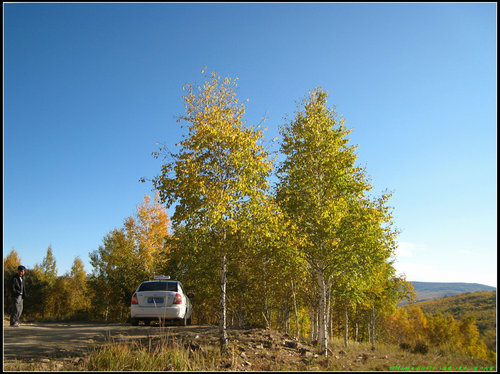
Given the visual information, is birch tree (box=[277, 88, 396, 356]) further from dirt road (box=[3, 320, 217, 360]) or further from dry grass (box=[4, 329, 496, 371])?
dirt road (box=[3, 320, 217, 360])

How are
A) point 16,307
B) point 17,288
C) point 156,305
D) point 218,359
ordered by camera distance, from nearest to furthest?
point 218,359, point 17,288, point 16,307, point 156,305

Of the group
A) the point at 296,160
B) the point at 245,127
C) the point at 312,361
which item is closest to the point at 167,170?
the point at 245,127

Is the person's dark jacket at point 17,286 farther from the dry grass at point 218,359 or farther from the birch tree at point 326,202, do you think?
the birch tree at point 326,202

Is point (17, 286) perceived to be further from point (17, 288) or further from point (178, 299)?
point (178, 299)

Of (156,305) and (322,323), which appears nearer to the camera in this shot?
(156,305)

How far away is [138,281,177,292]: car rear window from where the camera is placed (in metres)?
13.7

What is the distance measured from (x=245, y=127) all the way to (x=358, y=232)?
6.61m

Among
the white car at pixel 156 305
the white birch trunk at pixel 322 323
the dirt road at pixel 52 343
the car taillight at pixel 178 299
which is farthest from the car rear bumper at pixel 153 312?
the white birch trunk at pixel 322 323

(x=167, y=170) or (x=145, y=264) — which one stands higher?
(x=167, y=170)

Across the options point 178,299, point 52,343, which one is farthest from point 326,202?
point 52,343

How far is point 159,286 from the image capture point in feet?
45.4

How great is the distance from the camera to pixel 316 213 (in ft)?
45.0

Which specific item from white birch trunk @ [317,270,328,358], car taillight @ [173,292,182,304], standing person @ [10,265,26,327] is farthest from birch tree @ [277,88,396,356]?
standing person @ [10,265,26,327]

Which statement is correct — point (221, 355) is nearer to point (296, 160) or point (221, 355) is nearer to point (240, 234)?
point (240, 234)
